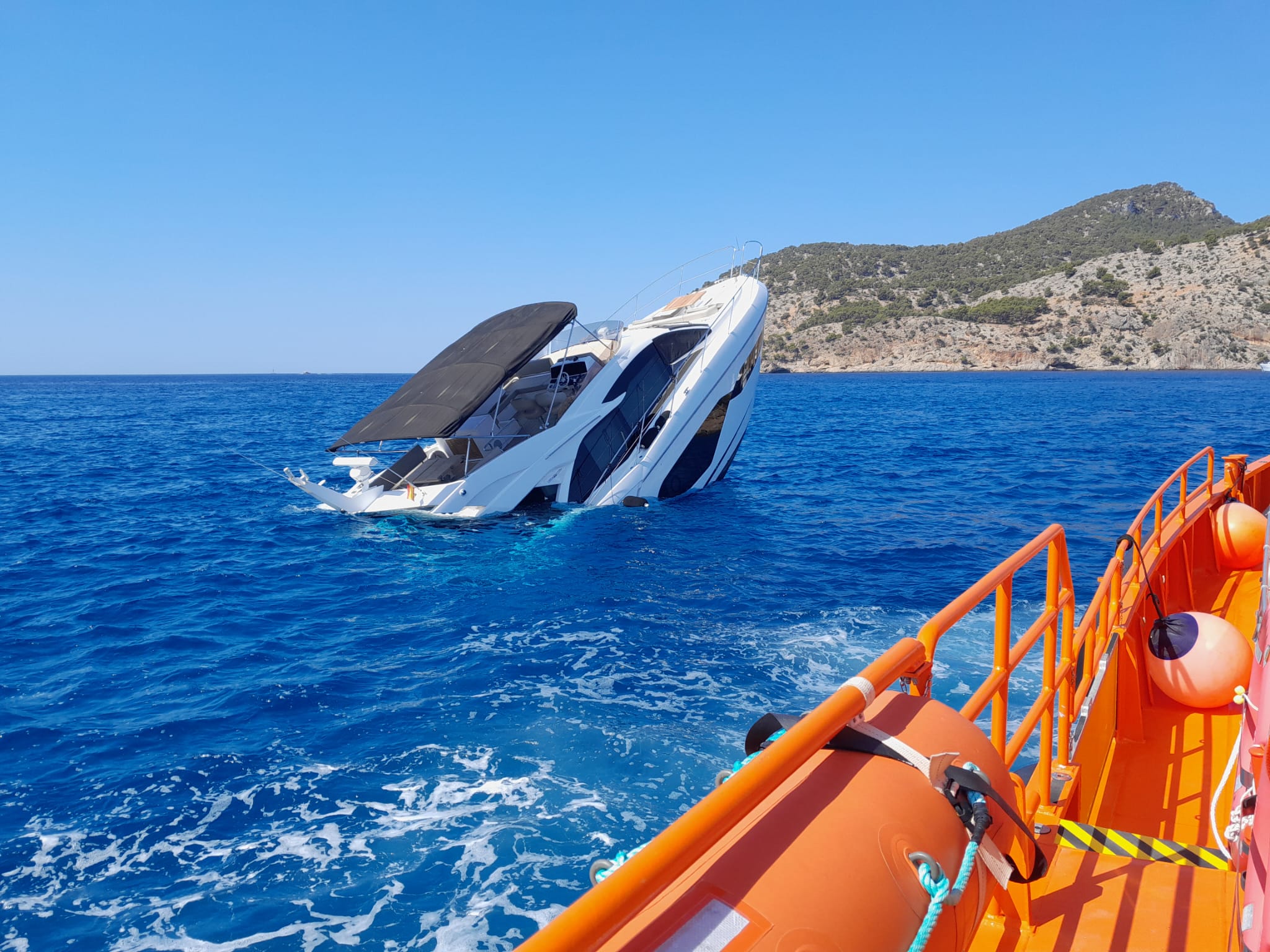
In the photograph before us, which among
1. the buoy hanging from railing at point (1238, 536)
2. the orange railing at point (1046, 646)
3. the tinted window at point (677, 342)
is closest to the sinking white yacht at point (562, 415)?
the tinted window at point (677, 342)

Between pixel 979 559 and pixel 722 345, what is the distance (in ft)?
24.9

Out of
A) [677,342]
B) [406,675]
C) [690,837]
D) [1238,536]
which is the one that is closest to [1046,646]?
[690,837]

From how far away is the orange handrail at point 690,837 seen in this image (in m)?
1.23

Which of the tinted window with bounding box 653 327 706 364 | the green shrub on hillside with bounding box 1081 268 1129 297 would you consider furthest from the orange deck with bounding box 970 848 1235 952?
the green shrub on hillside with bounding box 1081 268 1129 297

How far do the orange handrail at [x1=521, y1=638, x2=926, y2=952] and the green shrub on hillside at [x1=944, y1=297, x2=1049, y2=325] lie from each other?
389ft

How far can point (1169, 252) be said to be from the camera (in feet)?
354

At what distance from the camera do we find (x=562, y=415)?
1711 centimetres

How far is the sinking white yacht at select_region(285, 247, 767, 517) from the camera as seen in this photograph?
16188 millimetres

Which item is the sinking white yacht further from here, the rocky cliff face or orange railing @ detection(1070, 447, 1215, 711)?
the rocky cliff face

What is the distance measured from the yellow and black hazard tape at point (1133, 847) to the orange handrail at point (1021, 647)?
194mm

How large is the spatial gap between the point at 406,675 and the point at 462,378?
8224mm

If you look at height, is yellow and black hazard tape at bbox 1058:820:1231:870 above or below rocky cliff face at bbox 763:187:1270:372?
below

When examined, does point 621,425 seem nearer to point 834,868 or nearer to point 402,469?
point 402,469

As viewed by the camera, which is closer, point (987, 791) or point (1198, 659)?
point (987, 791)
